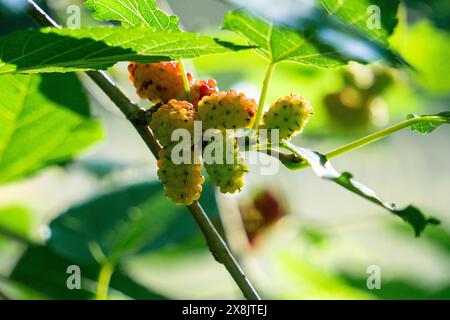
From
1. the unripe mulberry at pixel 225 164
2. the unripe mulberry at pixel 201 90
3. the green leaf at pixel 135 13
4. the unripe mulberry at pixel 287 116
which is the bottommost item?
the unripe mulberry at pixel 225 164

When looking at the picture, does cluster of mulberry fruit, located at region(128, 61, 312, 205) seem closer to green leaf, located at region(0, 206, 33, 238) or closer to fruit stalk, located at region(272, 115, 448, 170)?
fruit stalk, located at region(272, 115, 448, 170)

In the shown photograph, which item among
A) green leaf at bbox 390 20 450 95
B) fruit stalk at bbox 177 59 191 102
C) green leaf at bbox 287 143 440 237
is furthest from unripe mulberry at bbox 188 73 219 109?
green leaf at bbox 390 20 450 95

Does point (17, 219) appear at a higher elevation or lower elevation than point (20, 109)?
higher

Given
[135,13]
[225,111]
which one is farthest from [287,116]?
[135,13]

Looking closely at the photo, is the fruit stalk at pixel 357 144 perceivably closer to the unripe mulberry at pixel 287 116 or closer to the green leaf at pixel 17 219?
the unripe mulberry at pixel 287 116

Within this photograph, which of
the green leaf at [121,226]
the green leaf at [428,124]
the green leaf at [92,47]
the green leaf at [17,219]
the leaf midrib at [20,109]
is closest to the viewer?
the green leaf at [92,47]

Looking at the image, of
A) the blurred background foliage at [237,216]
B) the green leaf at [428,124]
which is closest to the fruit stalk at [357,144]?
the green leaf at [428,124]

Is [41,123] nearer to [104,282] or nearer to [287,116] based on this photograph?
[104,282]
